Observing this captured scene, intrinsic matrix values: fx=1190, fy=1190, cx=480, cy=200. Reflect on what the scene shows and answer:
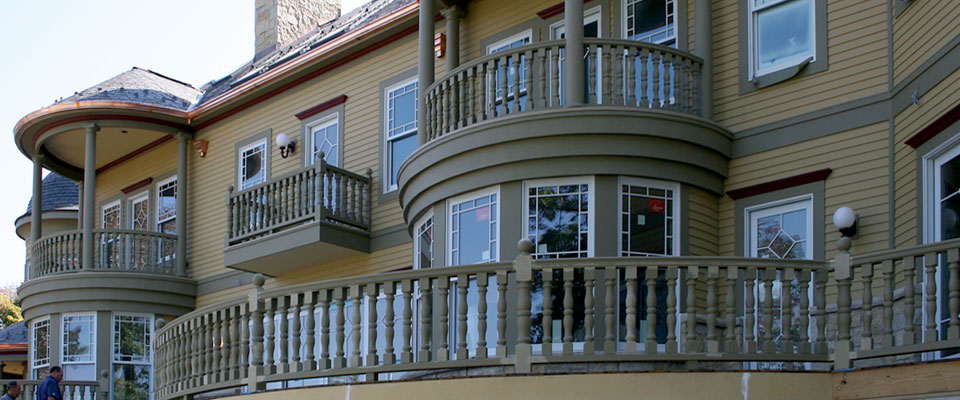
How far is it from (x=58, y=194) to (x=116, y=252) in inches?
377

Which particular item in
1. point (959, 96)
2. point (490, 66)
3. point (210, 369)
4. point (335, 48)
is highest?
point (335, 48)

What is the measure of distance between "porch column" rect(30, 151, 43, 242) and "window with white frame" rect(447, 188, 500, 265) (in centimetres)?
1191

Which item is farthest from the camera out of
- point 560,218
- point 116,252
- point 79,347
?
point 116,252

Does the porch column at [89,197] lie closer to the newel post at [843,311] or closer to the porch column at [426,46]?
the porch column at [426,46]

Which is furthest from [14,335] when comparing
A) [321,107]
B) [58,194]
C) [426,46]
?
[426,46]

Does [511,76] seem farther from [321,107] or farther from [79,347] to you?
[79,347]

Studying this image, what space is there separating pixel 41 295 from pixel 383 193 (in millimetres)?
7741

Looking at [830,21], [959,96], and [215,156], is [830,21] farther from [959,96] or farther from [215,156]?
[215,156]

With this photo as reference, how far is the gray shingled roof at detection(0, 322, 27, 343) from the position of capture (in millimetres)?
27766

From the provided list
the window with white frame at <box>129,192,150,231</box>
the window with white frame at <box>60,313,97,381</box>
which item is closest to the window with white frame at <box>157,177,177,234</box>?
the window with white frame at <box>129,192,150,231</box>

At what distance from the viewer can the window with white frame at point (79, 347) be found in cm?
2153

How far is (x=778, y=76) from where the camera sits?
14016mm

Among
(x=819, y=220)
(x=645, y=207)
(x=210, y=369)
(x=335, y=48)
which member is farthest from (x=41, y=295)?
(x=819, y=220)

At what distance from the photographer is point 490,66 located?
1470cm
